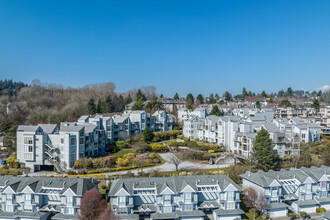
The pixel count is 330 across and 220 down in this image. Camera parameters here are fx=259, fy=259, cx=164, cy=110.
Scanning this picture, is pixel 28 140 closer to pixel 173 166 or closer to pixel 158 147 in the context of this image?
pixel 158 147

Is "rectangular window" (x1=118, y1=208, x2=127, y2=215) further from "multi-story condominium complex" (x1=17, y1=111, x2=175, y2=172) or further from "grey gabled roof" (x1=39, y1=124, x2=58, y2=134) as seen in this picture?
"grey gabled roof" (x1=39, y1=124, x2=58, y2=134)

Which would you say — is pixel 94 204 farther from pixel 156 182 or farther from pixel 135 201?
pixel 156 182

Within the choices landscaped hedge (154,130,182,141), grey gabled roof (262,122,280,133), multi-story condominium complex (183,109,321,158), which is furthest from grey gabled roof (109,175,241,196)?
landscaped hedge (154,130,182,141)

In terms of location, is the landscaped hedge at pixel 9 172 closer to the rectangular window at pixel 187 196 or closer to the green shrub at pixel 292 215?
the rectangular window at pixel 187 196

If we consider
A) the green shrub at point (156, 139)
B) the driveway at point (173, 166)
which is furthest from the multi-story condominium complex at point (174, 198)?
the green shrub at point (156, 139)

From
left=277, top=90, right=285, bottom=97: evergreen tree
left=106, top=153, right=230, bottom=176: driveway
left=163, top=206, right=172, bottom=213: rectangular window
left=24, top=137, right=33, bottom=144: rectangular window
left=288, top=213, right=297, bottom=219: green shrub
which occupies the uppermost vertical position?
left=277, top=90, right=285, bottom=97: evergreen tree

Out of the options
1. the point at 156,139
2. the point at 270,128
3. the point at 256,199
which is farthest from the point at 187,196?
the point at 156,139

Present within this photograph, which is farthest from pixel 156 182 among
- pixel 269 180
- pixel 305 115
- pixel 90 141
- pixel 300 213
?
pixel 305 115
